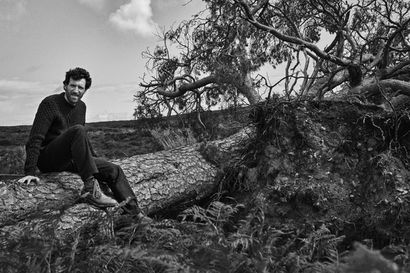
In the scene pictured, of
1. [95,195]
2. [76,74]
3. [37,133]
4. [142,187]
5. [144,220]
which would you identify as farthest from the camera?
[142,187]

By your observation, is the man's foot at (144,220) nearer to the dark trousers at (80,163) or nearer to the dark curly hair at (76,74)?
the dark trousers at (80,163)

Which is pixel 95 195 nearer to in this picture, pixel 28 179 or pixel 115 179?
pixel 115 179

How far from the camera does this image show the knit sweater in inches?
186

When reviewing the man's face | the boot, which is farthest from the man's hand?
the man's face

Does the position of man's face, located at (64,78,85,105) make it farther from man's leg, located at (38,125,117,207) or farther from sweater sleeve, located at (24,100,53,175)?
man's leg, located at (38,125,117,207)

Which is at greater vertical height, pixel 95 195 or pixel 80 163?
pixel 80 163

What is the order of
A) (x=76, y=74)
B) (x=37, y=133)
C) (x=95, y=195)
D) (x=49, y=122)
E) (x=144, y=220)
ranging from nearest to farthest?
(x=144, y=220)
(x=95, y=195)
(x=37, y=133)
(x=49, y=122)
(x=76, y=74)

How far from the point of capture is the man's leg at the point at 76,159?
455cm

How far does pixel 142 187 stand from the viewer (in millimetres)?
5281

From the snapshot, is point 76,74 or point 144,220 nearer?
point 144,220

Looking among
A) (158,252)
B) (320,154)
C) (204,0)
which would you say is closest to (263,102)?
(320,154)

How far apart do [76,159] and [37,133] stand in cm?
58

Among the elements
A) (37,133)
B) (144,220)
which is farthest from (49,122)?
(144,220)

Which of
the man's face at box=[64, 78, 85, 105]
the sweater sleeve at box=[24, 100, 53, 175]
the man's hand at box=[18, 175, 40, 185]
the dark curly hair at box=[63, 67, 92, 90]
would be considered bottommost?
the man's hand at box=[18, 175, 40, 185]
